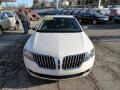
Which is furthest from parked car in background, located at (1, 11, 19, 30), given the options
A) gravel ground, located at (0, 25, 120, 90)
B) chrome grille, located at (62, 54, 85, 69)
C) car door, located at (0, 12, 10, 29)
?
chrome grille, located at (62, 54, 85, 69)

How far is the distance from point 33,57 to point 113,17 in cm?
A: 2838

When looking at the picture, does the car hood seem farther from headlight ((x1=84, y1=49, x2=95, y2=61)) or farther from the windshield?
the windshield

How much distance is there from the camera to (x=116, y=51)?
11969mm

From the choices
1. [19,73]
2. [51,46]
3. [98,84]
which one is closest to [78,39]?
[51,46]

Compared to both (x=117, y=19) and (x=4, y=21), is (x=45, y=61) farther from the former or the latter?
(x=117, y=19)

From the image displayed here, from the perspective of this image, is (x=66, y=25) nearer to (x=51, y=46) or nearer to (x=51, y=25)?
(x=51, y=25)

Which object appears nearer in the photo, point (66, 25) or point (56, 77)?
point (56, 77)

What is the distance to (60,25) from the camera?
31.0 feet

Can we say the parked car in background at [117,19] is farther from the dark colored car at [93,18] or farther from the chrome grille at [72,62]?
the chrome grille at [72,62]

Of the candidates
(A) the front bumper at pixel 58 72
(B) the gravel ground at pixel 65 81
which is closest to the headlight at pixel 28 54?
(A) the front bumper at pixel 58 72

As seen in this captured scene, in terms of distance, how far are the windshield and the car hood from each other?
1.67 ft

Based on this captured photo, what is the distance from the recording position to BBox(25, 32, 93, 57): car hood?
7.09 m

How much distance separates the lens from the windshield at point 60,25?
9097 mm

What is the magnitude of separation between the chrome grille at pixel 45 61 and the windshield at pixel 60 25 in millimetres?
2166
